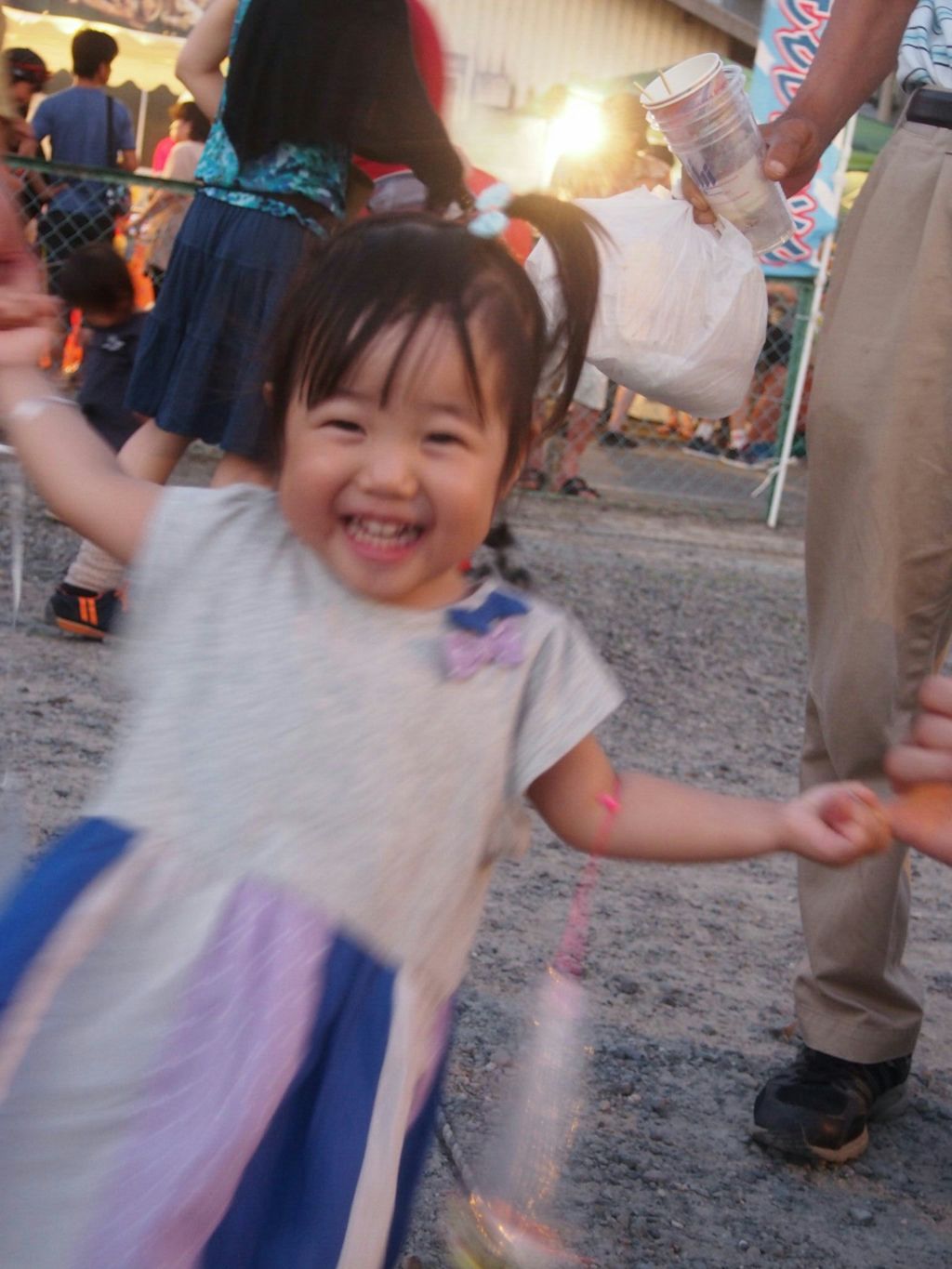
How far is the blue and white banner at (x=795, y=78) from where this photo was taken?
7.74 m

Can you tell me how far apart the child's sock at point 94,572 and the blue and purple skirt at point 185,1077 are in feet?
9.84

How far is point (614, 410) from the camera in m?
9.84

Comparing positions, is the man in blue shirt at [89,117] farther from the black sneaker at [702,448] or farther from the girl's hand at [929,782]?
the girl's hand at [929,782]

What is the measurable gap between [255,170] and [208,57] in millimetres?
474

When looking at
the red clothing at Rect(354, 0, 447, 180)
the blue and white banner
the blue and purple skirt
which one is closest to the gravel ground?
the blue and purple skirt

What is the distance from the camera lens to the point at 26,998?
1.41 metres

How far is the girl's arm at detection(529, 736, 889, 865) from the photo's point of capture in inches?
62.7

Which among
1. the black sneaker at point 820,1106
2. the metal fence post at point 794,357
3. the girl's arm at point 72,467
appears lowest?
the metal fence post at point 794,357

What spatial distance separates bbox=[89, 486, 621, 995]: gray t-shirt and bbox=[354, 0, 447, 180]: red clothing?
2.28 m

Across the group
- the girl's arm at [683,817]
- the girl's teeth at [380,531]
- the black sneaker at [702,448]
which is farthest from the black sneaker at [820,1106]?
the black sneaker at [702,448]

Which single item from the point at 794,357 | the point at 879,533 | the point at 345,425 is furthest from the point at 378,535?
the point at 794,357

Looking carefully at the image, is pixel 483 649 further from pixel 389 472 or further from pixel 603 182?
pixel 603 182

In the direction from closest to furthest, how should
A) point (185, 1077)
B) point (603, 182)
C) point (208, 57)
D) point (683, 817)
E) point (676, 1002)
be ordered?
point (185, 1077), point (683, 817), point (676, 1002), point (208, 57), point (603, 182)

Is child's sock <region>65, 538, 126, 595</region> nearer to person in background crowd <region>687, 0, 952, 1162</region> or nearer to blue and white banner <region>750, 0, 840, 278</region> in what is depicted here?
person in background crowd <region>687, 0, 952, 1162</region>
